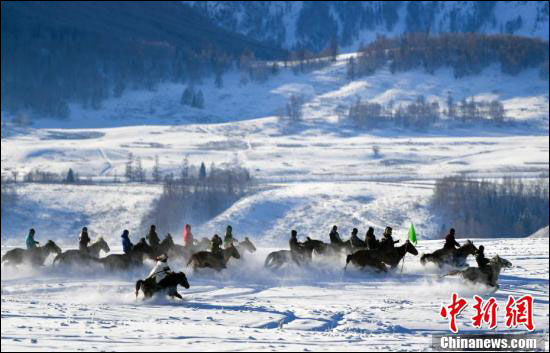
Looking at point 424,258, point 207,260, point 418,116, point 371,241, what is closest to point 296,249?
point 371,241

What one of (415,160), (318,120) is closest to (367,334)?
(415,160)

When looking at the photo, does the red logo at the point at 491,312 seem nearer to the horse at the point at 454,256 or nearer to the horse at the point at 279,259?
the horse at the point at 454,256

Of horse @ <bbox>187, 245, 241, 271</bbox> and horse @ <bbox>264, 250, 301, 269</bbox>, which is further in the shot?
horse @ <bbox>264, 250, 301, 269</bbox>

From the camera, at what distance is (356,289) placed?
34094 millimetres

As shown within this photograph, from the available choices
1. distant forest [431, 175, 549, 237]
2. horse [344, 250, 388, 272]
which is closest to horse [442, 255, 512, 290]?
horse [344, 250, 388, 272]

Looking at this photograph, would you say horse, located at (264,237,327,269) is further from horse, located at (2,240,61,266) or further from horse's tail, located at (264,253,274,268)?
horse, located at (2,240,61,266)

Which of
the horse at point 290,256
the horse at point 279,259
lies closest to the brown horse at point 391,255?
the horse at point 290,256

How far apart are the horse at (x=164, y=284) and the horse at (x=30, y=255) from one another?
9694 millimetres

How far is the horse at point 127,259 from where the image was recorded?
3794cm

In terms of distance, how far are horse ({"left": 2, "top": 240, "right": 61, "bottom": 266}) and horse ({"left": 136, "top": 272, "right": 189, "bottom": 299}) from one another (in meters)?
9.69

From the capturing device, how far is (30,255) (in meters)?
39.1

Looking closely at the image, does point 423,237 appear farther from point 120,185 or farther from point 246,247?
point 246,247

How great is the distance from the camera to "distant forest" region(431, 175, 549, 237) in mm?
97375

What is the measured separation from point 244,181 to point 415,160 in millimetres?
34826
